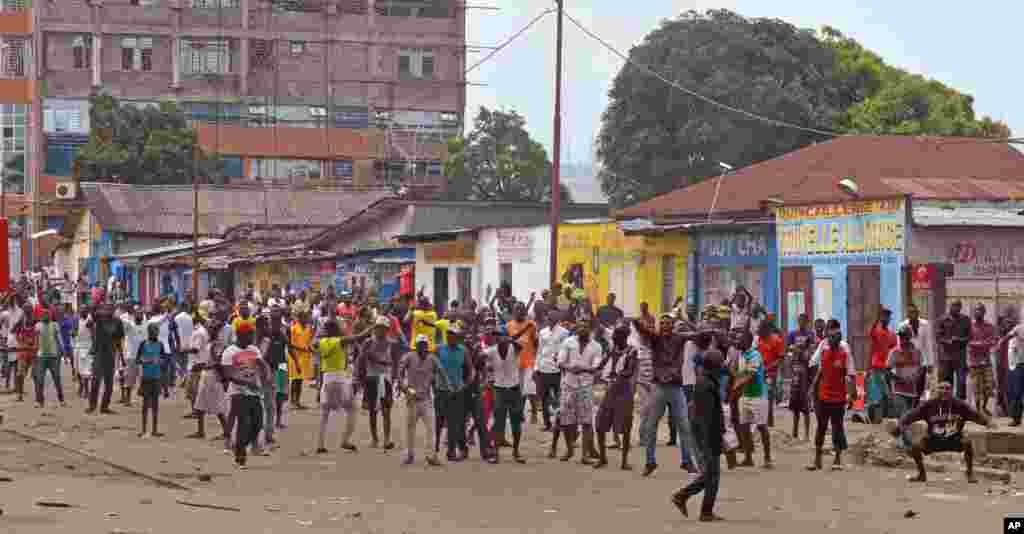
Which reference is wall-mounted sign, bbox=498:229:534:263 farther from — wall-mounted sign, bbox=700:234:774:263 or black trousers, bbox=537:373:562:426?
black trousers, bbox=537:373:562:426

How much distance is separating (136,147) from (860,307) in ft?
211

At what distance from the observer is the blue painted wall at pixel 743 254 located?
113ft

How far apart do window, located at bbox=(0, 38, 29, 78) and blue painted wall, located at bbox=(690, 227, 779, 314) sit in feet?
255

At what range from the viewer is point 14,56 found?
108125mm

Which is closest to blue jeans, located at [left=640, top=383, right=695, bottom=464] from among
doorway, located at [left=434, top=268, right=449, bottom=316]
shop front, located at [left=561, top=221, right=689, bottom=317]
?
shop front, located at [left=561, top=221, right=689, bottom=317]

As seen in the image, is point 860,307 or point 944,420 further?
point 860,307

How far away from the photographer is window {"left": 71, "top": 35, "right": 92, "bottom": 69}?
108125 mm

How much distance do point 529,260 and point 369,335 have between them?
21309 mm

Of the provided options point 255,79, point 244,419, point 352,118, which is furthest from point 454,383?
point 255,79

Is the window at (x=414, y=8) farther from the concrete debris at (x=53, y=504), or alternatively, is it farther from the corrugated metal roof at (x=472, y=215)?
the concrete debris at (x=53, y=504)

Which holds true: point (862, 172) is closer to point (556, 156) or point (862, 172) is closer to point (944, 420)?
point (556, 156)

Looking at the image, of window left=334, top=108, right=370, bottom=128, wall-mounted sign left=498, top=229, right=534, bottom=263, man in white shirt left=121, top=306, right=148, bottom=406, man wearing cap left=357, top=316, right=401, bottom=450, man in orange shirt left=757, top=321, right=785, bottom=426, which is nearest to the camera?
man wearing cap left=357, top=316, right=401, bottom=450

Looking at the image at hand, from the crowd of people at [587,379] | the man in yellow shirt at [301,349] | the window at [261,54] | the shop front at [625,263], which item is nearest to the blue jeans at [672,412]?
the crowd of people at [587,379]

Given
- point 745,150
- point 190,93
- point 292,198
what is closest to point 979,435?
point 745,150
